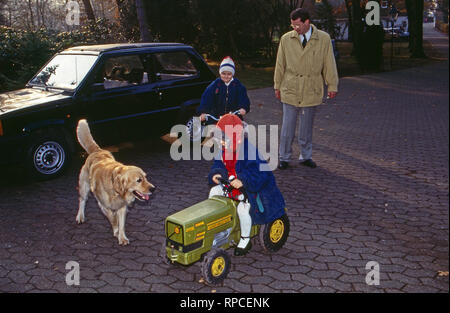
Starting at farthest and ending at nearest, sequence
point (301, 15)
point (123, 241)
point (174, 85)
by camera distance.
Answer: point (174, 85), point (301, 15), point (123, 241)

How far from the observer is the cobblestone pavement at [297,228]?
4398 mm

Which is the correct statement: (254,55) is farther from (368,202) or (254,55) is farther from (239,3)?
(368,202)

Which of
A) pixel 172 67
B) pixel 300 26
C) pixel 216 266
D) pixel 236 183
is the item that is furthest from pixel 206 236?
pixel 172 67

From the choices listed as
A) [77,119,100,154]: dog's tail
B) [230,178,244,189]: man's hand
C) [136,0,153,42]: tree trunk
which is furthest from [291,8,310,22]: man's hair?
[136,0,153,42]: tree trunk

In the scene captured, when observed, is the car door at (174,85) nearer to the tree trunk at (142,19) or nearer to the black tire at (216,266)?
the black tire at (216,266)

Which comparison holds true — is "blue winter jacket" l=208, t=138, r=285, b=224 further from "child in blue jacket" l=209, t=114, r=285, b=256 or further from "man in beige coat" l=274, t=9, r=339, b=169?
"man in beige coat" l=274, t=9, r=339, b=169

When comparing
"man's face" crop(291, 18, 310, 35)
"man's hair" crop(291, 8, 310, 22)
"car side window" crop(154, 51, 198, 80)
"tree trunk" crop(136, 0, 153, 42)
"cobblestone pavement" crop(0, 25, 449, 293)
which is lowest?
"cobblestone pavement" crop(0, 25, 449, 293)

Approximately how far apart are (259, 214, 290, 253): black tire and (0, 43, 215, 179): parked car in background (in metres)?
4.19

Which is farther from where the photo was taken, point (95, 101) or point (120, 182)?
point (95, 101)

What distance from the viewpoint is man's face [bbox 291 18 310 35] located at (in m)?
7.24

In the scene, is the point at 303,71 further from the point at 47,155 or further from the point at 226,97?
the point at 47,155

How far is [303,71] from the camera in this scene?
297 inches

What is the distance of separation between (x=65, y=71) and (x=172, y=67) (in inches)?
104

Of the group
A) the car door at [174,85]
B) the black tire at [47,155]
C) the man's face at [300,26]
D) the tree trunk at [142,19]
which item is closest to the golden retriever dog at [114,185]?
the black tire at [47,155]
